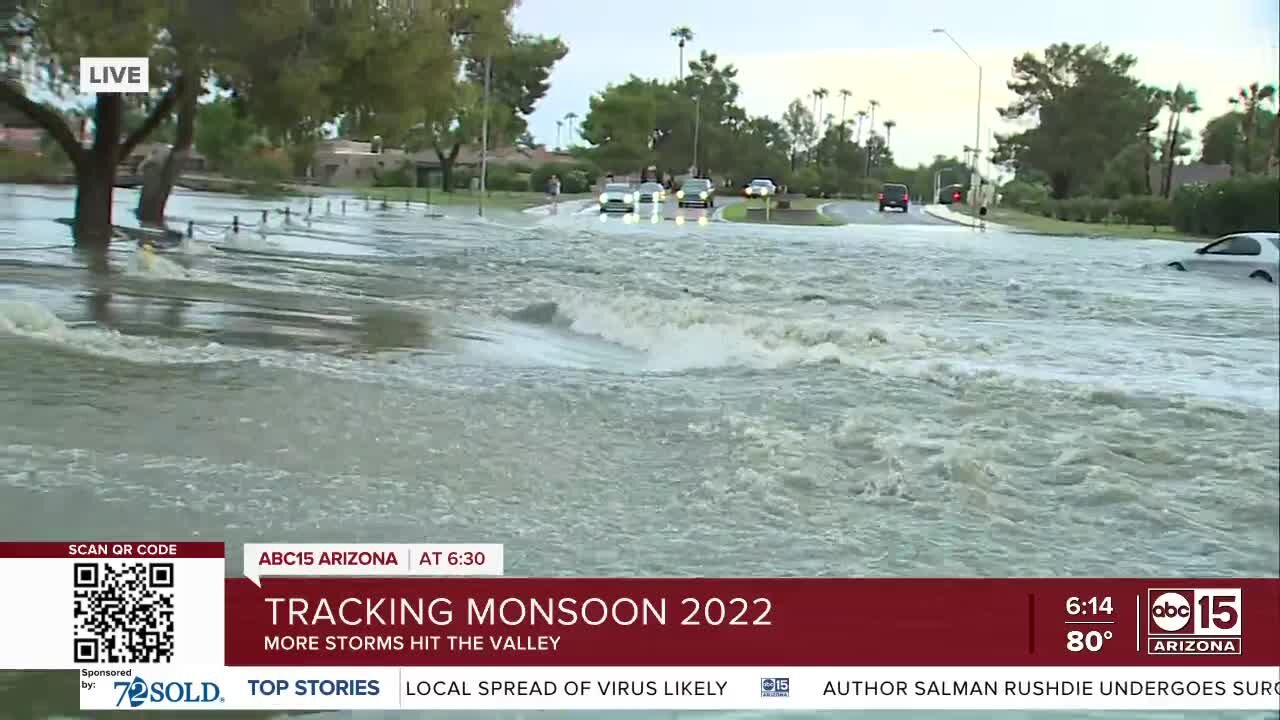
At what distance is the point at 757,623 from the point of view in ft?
7.02

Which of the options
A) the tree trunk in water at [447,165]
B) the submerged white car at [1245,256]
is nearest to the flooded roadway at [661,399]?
the submerged white car at [1245,256]

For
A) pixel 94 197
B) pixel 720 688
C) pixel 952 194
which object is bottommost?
pixel 720 688

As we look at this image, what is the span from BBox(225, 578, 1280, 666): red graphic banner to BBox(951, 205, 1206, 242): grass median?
0.76 meters

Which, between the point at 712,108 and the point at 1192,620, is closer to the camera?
the point at 1192,620

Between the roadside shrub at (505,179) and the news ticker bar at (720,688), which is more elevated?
the roadside shrub at (505,179)

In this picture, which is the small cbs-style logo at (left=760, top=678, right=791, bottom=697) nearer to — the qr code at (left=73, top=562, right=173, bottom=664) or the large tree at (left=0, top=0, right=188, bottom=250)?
the qr code at (left=73, top=562, right=173, bottom=664)

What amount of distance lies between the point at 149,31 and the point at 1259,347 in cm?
232

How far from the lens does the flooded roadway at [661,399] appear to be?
2449 mm

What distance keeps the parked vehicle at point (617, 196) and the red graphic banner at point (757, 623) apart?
98 cm

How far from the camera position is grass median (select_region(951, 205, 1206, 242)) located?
8.32 ft

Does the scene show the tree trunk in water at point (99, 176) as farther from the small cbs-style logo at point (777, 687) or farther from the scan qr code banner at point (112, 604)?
the small cbs-style logo at point (777, 687)

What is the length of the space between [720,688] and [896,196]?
1151 mm

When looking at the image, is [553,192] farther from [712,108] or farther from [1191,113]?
[1191,113]

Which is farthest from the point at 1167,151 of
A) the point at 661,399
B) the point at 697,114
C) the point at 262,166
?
the point at 262,166
